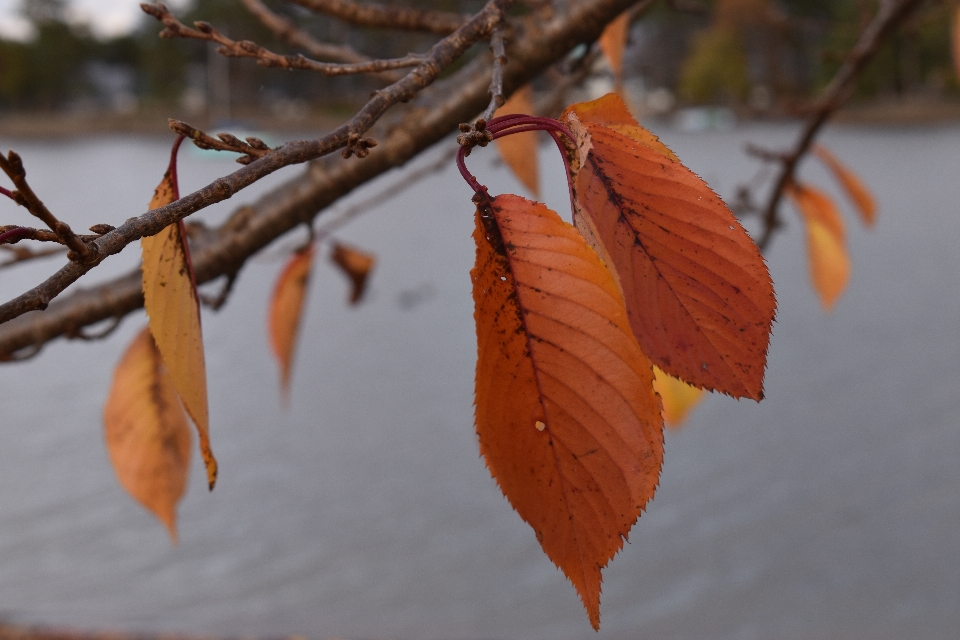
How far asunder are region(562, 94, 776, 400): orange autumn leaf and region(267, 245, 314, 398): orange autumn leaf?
0.17m

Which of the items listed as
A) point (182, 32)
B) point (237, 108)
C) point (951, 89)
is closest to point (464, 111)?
point (182, 32)

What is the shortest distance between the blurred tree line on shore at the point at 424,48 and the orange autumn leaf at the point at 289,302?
0.06m

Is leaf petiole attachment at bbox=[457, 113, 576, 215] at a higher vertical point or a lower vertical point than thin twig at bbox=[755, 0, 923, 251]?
lower

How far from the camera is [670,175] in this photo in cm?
7

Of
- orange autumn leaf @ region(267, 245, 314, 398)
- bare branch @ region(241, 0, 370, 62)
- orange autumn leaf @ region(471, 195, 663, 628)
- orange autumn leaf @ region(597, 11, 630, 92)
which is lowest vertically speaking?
orange autumn leaf @ region(471, 195, 663, 628)

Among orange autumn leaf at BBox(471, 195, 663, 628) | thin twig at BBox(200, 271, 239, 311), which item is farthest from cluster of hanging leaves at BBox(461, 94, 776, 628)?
thin twig at BBox(200, 271, 239, 311)

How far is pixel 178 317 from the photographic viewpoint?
0.27 ft

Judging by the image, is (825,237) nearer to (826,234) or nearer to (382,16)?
(826,234)

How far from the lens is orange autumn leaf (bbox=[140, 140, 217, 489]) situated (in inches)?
3.1

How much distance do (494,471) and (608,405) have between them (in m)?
0.01

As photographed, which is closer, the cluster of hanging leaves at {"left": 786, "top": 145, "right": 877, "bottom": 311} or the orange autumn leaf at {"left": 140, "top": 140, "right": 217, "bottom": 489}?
the orange autumn leaf at {"left": 140, "top": 140, "right": 217, "bottom": 489}

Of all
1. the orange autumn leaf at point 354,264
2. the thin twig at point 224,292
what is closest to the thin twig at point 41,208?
the thin twig at point 224,292

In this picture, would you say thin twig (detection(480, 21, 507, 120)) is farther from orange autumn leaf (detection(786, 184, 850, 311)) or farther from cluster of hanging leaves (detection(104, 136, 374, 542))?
Answer: orange autumn leaf (detection(786, 184, 850, 311))

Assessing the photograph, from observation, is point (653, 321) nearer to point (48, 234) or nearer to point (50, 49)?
point (48, 234)
